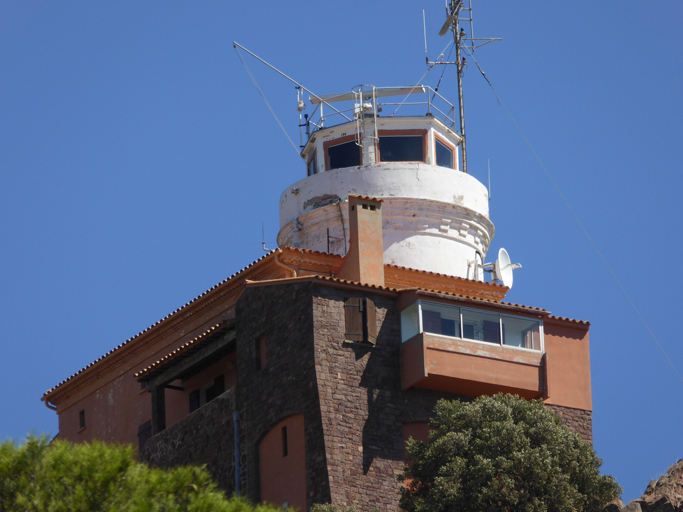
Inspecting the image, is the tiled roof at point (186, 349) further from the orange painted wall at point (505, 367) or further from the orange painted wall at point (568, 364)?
the orange painted wall at point (568, 364)

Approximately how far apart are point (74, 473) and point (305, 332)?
1300 cm

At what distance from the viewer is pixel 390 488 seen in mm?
34938

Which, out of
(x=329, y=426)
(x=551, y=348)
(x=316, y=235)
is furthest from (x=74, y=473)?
(x=316, y=235)

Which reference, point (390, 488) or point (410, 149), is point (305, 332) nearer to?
point (390, 488)

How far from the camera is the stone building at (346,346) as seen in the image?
3562 centimetres

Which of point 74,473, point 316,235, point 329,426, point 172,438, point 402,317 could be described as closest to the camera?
point 74,473

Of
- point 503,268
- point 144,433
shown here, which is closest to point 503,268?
point 503,268

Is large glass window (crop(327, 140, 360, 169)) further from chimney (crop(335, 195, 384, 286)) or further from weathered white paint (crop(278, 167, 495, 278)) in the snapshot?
chimney (crop(335, 195, 384, 286))

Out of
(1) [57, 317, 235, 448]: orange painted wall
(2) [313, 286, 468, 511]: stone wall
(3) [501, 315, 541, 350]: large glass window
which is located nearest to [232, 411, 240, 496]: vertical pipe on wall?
(2) [313, 286, 468, 511]: stone wall

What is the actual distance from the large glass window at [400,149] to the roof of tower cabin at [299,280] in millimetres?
5185

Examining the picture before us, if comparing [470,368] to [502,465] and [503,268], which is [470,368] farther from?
[503,268]

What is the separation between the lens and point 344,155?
4609 centimetres

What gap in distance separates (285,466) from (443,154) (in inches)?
575

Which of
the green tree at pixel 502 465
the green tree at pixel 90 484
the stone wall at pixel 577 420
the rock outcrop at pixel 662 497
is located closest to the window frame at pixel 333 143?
the stone wall at pixel 577 420
